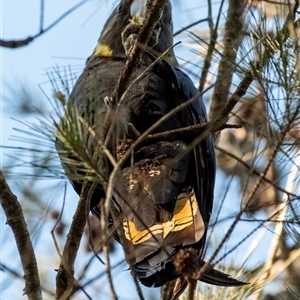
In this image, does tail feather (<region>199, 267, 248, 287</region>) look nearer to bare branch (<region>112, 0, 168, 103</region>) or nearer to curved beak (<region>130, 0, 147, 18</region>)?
bare branch (<region>112, 0, 168, 103</region>)

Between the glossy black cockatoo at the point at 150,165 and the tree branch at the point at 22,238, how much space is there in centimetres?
31

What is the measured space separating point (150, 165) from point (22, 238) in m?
0.63

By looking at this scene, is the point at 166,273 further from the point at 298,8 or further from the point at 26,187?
the point at 298,8

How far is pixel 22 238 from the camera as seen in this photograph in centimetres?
231

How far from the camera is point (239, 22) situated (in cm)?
231

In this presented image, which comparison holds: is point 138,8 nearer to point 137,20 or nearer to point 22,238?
point 137,20

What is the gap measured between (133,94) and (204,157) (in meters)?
0.39

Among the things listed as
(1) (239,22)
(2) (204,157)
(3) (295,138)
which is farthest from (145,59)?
(3) (295,138)

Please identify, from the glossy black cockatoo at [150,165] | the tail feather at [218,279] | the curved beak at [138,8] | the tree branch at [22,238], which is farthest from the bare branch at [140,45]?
the curved beak at [138,8]

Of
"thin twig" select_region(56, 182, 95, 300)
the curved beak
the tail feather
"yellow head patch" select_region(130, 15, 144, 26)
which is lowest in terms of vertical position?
the tail feather

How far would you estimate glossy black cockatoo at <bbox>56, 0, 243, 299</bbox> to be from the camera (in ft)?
6.64

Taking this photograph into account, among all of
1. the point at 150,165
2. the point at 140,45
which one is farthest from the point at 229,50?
the point at 150,165

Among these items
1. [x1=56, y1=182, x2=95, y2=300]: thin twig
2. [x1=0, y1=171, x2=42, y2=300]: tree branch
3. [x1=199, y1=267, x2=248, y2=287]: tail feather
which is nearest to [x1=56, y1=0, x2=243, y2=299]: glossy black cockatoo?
[x1=199, y1=267, x2=248, y2=287]: tail feather

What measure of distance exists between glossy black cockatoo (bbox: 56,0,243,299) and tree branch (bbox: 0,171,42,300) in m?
0.31
